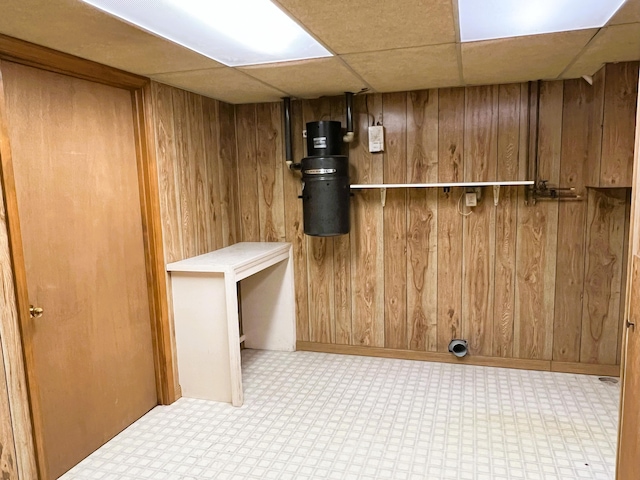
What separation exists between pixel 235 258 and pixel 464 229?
62.5 inches

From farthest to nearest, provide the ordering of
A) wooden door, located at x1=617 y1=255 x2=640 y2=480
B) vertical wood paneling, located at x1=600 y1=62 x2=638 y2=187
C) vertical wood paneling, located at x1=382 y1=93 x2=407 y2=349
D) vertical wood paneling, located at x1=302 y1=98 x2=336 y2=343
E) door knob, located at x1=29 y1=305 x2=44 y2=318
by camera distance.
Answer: vertical wood paneling, located at x1=302 y1=98 x2=336 y2=343 → vertical wood paneling, located at x1=382 y1=93 x2=407 y2=349 → vertical wood paneling, located at x1=600 y1=62 x2=638 y2=187 → door knob, located at x1=29 y1=305 x2=44 y2=318 → wooden door, located at x1=617 y1=255 x2=640 y2=480

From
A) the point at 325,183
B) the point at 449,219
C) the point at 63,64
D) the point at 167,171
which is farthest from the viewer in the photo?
the point at 449,219

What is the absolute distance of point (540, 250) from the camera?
3.22 metres

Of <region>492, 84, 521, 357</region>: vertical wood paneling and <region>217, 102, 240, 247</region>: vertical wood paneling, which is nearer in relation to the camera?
<region>492, 84, 521, 357</region>: vertical wood paneling

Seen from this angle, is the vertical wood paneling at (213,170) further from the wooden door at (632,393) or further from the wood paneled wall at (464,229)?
the wooden door at (632,393)

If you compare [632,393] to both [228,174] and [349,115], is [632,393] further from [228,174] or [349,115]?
[228,174]

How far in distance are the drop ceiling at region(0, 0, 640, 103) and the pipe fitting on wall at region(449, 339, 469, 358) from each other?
1764mm

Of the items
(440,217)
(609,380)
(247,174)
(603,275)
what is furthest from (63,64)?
(609,380)

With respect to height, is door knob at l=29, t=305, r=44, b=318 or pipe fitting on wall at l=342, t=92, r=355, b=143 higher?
pipe fitting on wall at l=342, t=92, r=355, b=143

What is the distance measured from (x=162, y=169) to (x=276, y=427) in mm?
1619

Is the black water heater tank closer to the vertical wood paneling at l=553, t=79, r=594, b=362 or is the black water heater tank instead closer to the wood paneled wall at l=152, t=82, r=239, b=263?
the wood paneled wall at l=152, t=82, r=239, b=263

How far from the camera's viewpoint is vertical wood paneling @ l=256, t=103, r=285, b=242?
364 cm

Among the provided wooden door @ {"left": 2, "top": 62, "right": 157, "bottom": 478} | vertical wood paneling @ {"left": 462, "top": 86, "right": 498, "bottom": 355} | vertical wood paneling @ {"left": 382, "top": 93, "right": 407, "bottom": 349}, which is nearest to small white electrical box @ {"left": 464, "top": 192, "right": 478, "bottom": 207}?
vertical wood paneling @ {"left": 462, "top": 86, "right": 498, "bottom": 355}

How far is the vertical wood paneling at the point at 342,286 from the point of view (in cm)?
363
